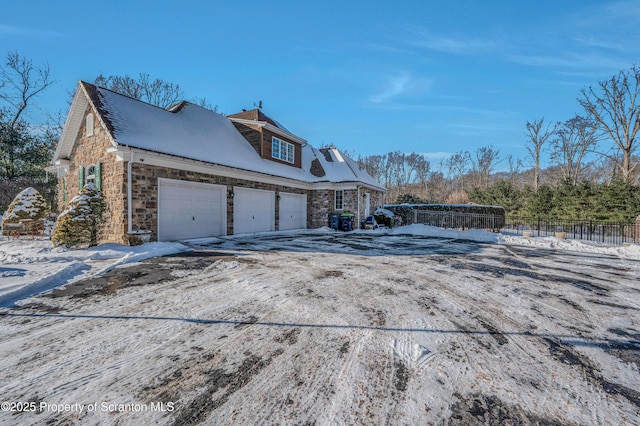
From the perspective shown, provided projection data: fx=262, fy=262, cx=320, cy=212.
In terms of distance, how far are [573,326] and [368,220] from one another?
43.0 feet

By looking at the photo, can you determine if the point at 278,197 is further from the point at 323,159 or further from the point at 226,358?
the point at 226,358

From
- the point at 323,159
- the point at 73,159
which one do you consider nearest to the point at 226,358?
the point at 73,159

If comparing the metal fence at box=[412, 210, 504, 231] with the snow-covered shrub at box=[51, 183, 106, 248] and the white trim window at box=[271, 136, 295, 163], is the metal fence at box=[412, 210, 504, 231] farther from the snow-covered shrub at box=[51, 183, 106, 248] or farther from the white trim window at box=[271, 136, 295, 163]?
the snow-covered shrub at box=[51, 183, 106, 248]

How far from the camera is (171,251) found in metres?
7.73

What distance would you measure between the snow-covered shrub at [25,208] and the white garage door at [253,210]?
7377 mm

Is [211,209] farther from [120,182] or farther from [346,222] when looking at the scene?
[346,222]

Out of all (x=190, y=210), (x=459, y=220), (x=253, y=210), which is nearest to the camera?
(x=190, y=210)

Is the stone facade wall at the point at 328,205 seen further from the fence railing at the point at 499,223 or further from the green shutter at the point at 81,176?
the green shutter at the point at 81,176

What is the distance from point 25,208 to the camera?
9.99 metres

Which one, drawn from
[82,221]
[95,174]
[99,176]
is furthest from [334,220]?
[82,221]

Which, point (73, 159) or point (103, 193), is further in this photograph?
point (73, 159)

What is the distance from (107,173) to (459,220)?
19298 millimetres

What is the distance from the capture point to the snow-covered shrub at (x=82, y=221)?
7.51 m

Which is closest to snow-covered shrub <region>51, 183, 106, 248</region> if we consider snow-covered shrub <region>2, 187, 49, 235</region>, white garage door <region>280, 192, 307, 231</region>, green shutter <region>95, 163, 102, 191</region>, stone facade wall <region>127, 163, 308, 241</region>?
green shutter <region>95, 163, 102, 191</region>
